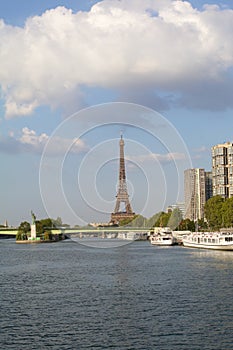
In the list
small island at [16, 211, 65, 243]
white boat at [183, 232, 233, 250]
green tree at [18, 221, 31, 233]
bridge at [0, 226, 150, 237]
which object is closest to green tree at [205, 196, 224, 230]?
bridge at [0, 226, 150, 237]

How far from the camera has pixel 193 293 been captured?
1154 inches

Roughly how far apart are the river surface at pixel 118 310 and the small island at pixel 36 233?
7585 centimetres

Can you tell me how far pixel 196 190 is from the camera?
488ft

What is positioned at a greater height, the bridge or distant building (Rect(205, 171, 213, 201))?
distant building (Rect(205, 171, 213, 201))

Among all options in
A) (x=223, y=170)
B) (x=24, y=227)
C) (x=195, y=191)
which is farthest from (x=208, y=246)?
(x=195, y=191)

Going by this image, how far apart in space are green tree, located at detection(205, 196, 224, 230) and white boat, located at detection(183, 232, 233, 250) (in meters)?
17.7

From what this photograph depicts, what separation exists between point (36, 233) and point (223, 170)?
4188 centimetres

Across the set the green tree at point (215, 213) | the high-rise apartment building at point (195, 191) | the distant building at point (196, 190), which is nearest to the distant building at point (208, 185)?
the distant building at point (196, 190)

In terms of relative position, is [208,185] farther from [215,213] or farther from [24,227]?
[24,227]

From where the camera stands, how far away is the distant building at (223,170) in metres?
117

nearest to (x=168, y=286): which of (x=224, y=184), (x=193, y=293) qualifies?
(x=193, y=293)

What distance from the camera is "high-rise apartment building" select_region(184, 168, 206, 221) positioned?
147 meters

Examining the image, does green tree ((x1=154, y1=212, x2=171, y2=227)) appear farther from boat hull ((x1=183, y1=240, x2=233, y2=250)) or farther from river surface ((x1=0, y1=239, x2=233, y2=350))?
A: river surface ((x1=0, y1=239, x2=233, y2=350))

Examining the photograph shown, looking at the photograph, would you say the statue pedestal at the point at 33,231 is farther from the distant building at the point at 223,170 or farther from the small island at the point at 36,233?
the distant building at the point at 223,170
